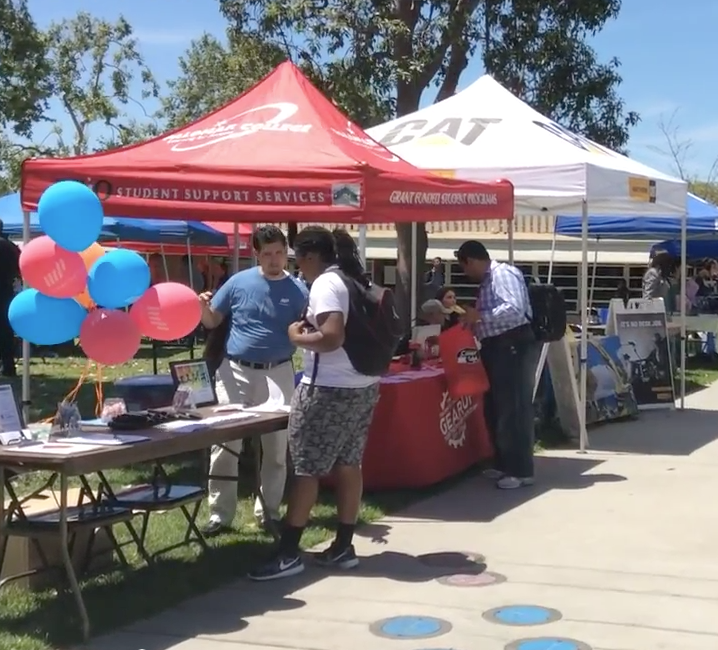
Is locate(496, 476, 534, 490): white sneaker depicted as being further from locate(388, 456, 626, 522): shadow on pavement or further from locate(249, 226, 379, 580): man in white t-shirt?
locate(249, 226, 379, 580): man in white t-shirt

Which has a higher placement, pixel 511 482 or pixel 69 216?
pixel 69 216

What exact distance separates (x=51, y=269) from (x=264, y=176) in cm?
215

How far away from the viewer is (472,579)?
635cm

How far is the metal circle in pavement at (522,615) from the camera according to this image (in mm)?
5648

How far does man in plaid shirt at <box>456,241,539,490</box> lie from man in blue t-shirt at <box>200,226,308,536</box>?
172cm

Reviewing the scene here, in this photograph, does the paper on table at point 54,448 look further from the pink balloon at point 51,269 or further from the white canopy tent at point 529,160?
the white canopy tent at point 529,160

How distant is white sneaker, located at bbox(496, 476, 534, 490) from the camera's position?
344 inches

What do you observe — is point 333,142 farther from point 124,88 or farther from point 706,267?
point 124,88

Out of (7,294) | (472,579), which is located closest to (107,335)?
(472,579)

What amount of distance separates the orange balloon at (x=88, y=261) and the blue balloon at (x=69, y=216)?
202mm


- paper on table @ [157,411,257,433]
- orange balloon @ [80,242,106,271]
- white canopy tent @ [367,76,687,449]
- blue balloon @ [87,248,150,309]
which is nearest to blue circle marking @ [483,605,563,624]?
paper on table @ [157,411,257,433]

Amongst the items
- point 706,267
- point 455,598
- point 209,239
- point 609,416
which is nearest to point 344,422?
point 455,598

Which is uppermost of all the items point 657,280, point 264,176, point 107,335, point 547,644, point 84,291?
point 264,176

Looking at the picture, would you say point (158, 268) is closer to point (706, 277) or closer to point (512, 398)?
point (706, 277)
